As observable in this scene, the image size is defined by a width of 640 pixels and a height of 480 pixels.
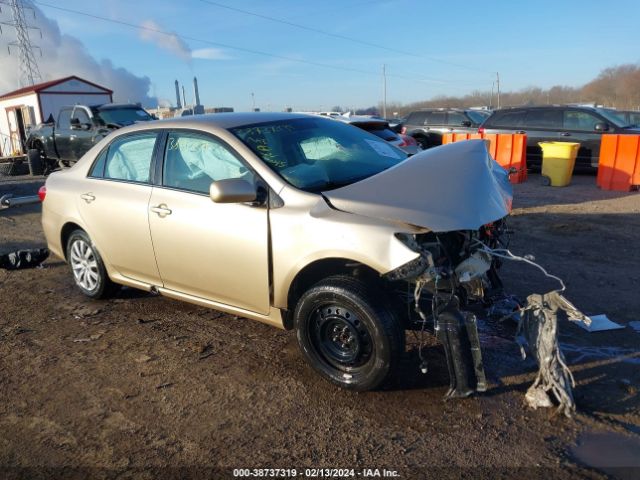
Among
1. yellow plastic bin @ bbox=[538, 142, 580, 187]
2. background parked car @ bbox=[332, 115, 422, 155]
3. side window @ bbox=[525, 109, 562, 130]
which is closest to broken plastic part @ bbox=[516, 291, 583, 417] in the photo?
background parked car @ bbox=[332, 115, 422, 155]

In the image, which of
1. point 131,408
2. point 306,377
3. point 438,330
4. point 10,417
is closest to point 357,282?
point 438,330

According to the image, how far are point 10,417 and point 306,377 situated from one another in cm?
194

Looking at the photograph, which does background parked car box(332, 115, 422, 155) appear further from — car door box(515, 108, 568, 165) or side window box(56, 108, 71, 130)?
side window box(56, 108, 71, 130)

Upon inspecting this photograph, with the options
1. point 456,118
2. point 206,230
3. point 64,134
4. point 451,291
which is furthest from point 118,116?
point 451,291

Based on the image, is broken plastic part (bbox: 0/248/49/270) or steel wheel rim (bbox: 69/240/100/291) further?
broken plastic part (bbox: 0/248/49/270)

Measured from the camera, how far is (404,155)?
4.68 m

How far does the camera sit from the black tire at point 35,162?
15.7 m

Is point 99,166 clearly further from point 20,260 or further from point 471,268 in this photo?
point 471,268

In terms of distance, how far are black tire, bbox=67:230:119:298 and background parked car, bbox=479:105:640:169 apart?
34.5 ft

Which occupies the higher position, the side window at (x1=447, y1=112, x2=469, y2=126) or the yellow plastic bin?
the side window at (x1=447, y1=112, x2=469, y2=126)

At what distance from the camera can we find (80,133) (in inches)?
537

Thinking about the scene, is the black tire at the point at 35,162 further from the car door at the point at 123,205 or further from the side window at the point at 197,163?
the side window at the point at 197,163

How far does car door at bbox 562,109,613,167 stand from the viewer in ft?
38.0

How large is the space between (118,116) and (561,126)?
35.6 feet
